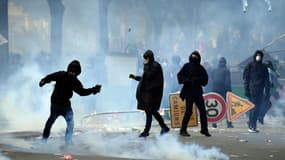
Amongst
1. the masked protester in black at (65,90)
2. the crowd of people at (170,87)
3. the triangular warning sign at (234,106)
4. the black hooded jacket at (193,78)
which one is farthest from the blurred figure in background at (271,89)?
the masked protester in black at (65,90)

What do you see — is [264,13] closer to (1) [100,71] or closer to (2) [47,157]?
(1) [100,71]

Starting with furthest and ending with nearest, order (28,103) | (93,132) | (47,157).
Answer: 1. (28,103)
2. (93,132)
3. (47,157)

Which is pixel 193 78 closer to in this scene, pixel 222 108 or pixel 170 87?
pixel 222 108

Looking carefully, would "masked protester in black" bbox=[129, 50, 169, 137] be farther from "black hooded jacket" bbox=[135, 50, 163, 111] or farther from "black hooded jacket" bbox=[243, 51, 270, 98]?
"black hooded jacket" bbox=[243, 51, 270, 98]

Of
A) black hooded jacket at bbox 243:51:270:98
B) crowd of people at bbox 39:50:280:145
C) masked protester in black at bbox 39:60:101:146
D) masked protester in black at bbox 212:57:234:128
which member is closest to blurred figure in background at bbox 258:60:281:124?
crowd of people at bbox 39:50:280:145

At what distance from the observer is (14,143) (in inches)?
348

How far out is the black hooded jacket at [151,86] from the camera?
9.47m

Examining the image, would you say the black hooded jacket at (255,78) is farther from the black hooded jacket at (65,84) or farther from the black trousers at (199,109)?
the black hooded jacket at (65,84)

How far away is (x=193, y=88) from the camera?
32.3 feet

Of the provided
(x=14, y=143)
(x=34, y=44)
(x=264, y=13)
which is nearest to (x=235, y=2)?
(x=264, y=13)

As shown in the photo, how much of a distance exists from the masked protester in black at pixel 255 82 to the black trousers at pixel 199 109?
1.76 meters

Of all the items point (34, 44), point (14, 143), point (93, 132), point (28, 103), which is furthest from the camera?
point (34, 44)

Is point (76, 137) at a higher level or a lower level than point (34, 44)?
lower

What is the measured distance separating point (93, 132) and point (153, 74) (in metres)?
2.16
